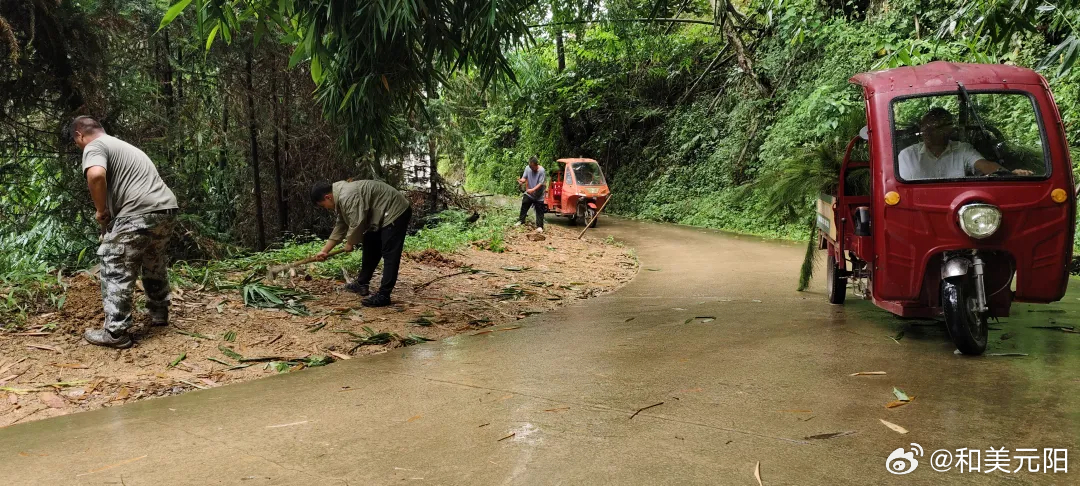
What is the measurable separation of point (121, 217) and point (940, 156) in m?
6.29

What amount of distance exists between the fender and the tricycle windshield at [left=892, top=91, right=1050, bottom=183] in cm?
60

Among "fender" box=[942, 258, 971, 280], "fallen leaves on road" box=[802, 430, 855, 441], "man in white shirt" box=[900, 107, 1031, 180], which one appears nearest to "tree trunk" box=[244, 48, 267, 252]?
"man in white shirt" box=[900, 107, 1031, 180]

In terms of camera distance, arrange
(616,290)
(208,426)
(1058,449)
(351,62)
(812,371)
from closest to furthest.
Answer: (1058,449) < (208,426) < (812,371) < (351,62) < (616,290)

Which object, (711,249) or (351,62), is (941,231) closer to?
(351,62)

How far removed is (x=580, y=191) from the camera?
20750 millimetres

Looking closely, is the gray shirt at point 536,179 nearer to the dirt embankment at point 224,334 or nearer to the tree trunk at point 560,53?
the dirt embankment at point 224,334

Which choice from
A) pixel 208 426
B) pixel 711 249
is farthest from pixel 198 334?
pixel 711 249

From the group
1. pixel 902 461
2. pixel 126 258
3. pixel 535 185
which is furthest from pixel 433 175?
pixel 902 461

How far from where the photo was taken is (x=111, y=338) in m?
5.98

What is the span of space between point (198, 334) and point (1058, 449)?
19.5 feet

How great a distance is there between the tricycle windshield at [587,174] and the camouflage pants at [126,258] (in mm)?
15497

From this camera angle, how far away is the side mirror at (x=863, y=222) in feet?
21.1

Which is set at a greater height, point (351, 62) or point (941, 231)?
point (351, 62)

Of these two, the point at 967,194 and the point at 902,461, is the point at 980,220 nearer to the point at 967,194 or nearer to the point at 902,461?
the point at 967,194
